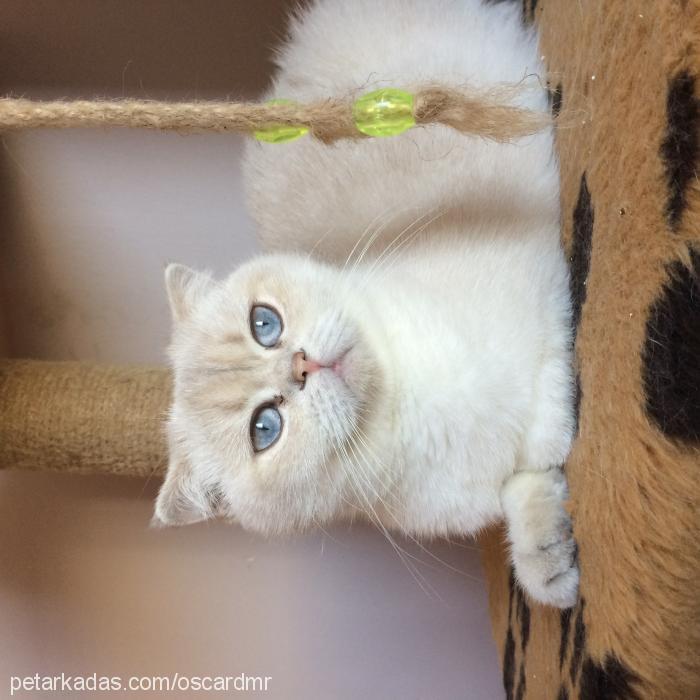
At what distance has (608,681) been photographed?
0.82 metres

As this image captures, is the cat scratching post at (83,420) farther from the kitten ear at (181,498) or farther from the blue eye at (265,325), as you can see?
the blue eye at (265,325)

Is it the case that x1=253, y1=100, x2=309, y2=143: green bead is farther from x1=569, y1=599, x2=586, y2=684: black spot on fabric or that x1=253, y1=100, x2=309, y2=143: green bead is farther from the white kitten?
x1=569, y1=599, x2=586, y2=684: black spot on fabric

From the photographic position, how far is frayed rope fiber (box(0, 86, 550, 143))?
775 millimetres

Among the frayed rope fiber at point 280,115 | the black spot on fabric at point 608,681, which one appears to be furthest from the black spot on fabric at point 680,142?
the black spot on fabric at point 608,681

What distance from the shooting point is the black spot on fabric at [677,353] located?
646mm

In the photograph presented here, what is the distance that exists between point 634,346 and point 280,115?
472 millimetres

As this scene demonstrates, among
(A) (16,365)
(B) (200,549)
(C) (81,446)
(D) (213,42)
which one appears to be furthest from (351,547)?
(D) (213,42)

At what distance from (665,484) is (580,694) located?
0.35m

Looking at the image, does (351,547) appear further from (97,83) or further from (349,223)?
(97,83)

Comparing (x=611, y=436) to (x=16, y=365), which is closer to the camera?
(x=611, y=436)

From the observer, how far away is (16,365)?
5.08ft

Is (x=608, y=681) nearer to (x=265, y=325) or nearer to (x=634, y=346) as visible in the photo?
(x=634, y=346)

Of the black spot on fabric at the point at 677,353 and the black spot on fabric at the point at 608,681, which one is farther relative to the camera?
the black spot on fabric at the point at 608,681

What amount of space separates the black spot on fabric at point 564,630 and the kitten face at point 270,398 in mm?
337
